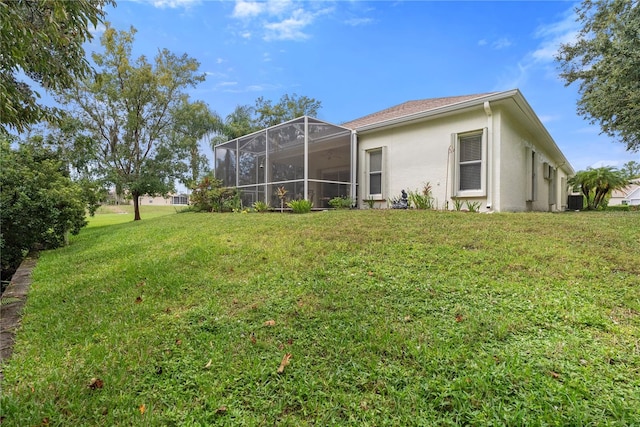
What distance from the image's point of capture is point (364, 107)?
16.9m

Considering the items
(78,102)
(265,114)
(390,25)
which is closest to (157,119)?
(78,102)

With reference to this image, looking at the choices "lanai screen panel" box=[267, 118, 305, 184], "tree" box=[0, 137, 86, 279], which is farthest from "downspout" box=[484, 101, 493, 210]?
"tree" box=[0, 137, 86, 279]

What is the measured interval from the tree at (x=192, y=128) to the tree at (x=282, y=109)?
439cm

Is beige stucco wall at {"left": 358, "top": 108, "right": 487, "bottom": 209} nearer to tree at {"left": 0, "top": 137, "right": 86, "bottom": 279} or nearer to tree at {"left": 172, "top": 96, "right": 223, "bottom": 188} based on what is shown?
tree at {"left": 0, "top": 137, "right": 86, "bottom": 279}

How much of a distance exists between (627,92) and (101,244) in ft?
42.4

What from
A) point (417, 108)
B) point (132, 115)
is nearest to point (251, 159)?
point (132, 115)

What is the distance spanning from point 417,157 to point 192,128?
Result: 39.3 ft

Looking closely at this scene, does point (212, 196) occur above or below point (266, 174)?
below

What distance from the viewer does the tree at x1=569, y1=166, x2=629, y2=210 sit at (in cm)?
1305

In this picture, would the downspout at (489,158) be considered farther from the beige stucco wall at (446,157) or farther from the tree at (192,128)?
the tree at (192,128)

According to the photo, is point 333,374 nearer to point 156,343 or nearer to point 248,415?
point 248,415

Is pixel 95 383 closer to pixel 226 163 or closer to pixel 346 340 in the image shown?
pixel 346 340

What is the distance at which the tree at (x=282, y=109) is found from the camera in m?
20.5

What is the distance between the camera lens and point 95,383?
6.02 ft
